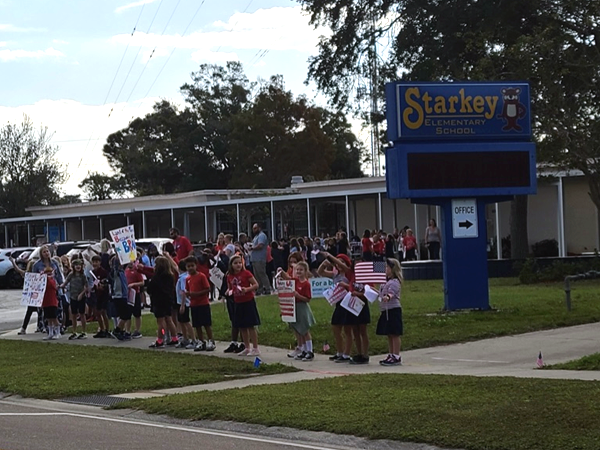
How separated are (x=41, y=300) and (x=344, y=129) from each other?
76.0 metres

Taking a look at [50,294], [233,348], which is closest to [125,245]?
[50,294]

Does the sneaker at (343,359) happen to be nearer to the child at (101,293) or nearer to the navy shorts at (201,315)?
the navy shorts at (201,315)

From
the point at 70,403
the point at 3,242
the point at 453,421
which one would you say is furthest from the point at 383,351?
the point at 3,242

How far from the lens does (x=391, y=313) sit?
15633 mm

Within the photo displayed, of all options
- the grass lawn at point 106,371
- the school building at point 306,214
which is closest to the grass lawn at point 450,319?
the grass lawn at point 106,371

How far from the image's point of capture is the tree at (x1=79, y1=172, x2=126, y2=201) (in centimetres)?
9919

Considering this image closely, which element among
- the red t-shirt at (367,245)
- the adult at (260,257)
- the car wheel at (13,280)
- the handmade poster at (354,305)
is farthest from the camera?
the car wheel at (13,280)

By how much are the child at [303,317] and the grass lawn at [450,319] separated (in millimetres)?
996

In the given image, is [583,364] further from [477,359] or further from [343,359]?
[343,359]

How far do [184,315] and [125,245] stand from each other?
12.5ft

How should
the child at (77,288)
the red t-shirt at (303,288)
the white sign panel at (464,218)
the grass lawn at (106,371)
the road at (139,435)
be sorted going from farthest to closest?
the white sign panel at (464,218) → the child at (77,288) → the red t-shirt at (303,288) → the grass lawn at (106,371) → the road at (139,435)


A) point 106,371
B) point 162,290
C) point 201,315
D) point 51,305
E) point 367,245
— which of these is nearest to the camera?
point 106,371

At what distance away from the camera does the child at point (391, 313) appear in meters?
15.6

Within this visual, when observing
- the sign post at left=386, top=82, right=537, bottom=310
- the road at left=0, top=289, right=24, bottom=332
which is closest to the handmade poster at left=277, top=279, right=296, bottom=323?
the sign post at left=386, top=82, right=537, bottom=310
